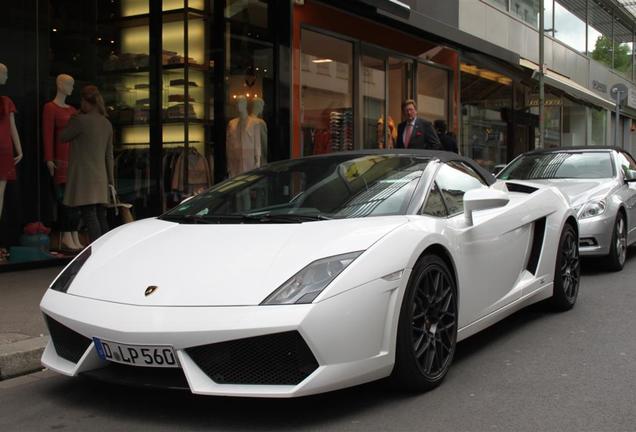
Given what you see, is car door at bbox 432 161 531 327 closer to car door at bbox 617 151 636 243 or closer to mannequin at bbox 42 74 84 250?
car door at bbox 617 151 636 243

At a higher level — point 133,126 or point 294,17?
point 294,17

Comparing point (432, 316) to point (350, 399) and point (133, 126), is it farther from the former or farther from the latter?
point (133, 126)

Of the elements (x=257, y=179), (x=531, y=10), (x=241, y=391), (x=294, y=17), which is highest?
(x=531, y=10)

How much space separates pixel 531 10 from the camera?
2273 cm

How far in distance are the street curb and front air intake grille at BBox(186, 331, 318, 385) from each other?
180 centimetres

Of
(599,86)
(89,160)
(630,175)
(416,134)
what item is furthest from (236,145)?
(599,86)

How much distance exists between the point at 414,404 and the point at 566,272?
277 centimetres

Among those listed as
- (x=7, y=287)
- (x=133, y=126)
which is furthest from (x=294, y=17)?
(x=7, y=287)

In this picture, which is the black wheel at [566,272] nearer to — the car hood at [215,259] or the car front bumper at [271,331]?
the car hood at [215,259]

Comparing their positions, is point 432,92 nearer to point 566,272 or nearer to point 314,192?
point 566,272

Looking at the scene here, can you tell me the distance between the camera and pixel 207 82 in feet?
35.2

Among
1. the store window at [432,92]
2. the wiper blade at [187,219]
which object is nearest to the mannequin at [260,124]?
the store window at [432,92]

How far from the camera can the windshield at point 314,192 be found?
403 cm

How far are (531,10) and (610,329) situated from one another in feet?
64.4
